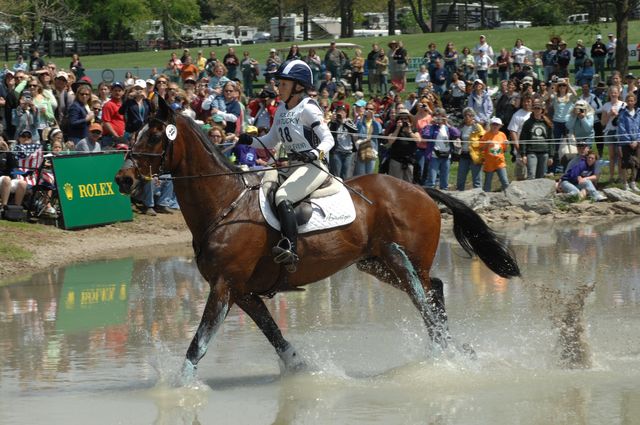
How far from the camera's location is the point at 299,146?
966 cm

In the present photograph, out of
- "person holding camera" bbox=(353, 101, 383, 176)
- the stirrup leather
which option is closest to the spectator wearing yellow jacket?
"person holding camera" bbox=(353, 101, 383, 176)

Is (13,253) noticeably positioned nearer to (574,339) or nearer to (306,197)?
(306,197)

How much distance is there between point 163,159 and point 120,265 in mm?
7141

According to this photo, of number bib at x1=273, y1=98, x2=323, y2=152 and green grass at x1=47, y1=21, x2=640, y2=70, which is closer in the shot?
number bib at x1=273, y1=98, x2=323, y2=152

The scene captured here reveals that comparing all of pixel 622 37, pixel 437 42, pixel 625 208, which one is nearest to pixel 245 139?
pixel 625 208

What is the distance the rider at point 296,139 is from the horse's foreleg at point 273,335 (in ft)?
2.03

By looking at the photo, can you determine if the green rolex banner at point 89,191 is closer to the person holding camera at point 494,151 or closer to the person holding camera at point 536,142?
the person holding camera at point 494,151

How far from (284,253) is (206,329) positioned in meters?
0.88

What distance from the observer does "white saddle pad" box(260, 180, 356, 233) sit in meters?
9.57

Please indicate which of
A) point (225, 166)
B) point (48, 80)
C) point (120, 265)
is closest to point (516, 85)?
point (48, 80)

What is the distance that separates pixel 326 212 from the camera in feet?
32.1

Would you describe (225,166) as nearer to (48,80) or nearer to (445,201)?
(445,201)

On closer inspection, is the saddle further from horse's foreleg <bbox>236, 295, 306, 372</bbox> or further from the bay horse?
horse's foreleg <bbox>236, 295, 306, 372</bbox>

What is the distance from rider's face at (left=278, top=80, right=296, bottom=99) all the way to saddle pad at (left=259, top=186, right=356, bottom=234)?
84 centimetres
